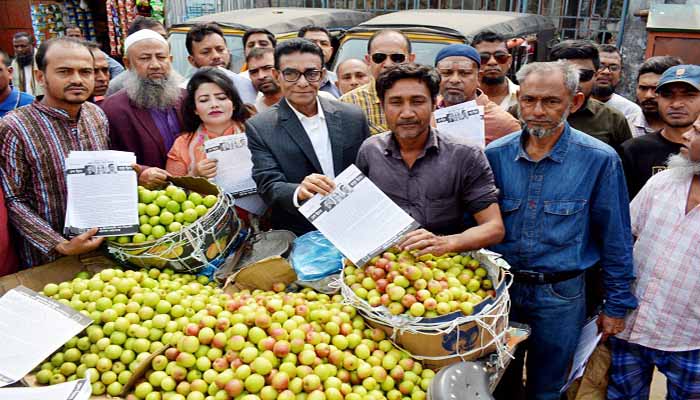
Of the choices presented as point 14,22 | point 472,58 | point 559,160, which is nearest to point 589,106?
point 472,58

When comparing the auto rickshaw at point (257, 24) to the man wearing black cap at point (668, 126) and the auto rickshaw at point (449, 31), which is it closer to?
the auto rickshaw at point (449, 31)

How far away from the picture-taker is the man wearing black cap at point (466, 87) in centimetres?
370

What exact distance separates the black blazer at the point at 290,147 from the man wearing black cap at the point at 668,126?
1765 mm

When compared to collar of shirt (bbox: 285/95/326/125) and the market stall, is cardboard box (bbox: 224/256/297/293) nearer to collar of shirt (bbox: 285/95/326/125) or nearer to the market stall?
the market stall

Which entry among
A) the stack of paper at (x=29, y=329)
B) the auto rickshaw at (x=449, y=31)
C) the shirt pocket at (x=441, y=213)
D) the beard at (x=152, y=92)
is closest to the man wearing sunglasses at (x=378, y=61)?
the beard at (x=152, y=92)

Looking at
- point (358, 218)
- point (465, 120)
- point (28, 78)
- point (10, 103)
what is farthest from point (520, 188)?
point (28, 78)

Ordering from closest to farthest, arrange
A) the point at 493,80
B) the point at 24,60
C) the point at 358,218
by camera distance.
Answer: the point at 358,218 → the point at 493,80 → the point at 24,60

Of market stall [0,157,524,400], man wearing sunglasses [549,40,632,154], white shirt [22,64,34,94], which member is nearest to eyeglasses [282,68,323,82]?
market stall [0,157,524,400]

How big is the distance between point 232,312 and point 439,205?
110cm

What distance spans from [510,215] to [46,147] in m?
2.57

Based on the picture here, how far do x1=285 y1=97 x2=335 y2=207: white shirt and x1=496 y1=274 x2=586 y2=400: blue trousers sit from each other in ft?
4.23

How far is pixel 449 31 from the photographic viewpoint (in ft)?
22.9

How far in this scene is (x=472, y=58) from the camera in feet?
12.5

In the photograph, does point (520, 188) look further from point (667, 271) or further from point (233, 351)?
point (233, 351)
